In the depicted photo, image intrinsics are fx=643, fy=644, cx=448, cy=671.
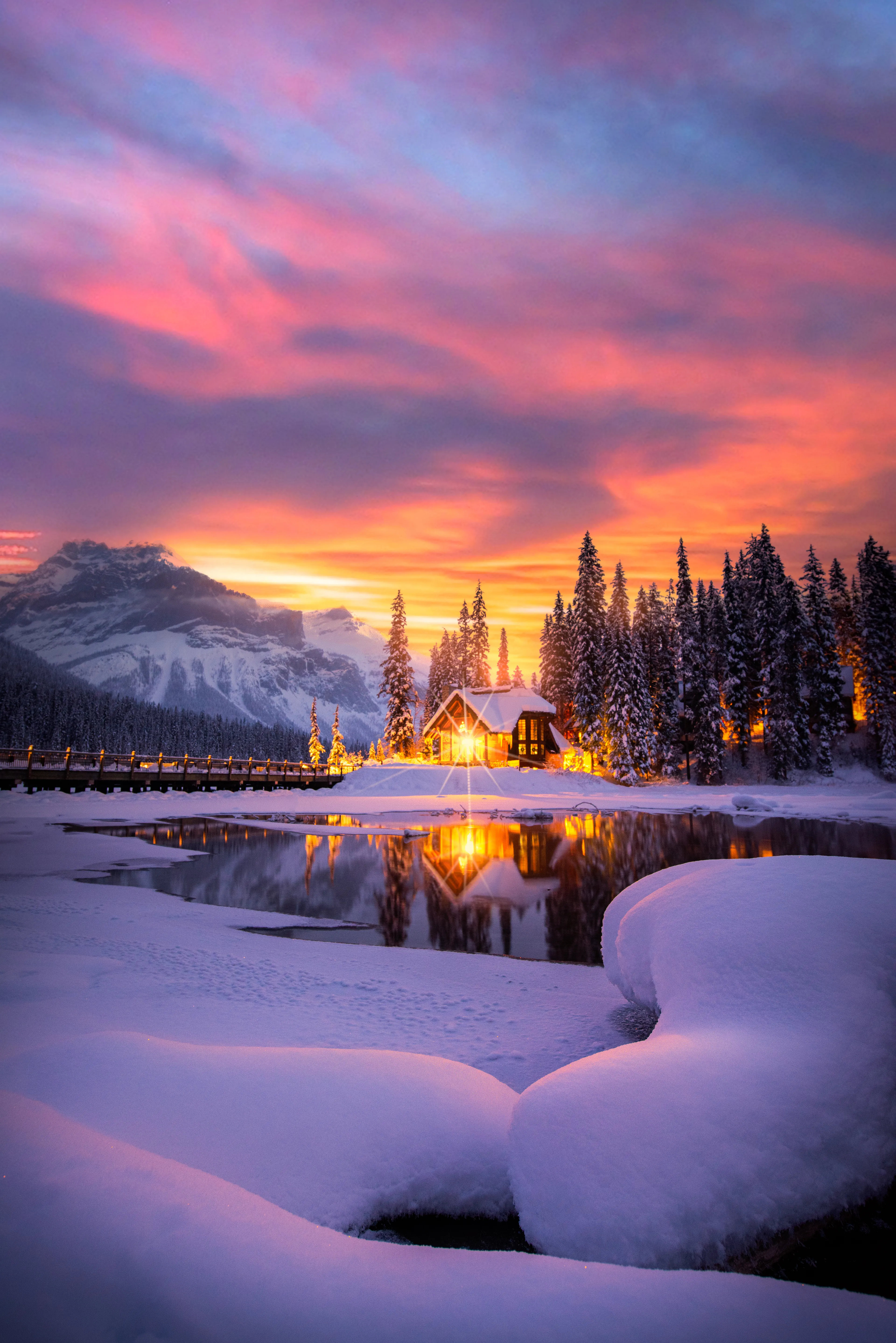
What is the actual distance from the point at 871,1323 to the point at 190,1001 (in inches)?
220

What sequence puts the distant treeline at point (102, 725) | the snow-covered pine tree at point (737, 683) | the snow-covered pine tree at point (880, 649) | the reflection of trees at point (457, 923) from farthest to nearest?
1. the distant treeline at point (102, 725)
2. the snow-covered pine tree at point (737, 683)
3. the snow-covered pine tree at point (880, 649)
4. the reflection of trees at point (457, 923)

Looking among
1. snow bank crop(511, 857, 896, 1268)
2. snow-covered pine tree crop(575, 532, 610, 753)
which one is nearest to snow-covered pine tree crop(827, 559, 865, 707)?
snow-covered pine tree crop(575, 532, 610, 753)

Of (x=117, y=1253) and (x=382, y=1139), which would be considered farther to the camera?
(x=382, y=1139)

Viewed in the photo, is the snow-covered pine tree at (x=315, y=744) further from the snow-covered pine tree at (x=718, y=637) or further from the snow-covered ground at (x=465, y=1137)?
the snow-covered ground at (x=465, y=1137)

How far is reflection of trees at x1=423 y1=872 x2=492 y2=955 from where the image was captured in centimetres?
914

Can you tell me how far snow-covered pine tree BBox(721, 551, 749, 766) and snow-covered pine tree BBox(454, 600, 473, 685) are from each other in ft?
93.7

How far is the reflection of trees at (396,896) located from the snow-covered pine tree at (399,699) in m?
39.2

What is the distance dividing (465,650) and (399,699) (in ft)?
55.7

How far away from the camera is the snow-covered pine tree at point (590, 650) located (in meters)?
50.8

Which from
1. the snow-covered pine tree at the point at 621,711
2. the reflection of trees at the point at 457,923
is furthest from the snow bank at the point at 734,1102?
the snow-covered pine tree at the point at 621,711

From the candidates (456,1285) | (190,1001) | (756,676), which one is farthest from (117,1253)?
(756,676)

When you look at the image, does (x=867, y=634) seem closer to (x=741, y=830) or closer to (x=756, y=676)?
(x=756, y=676)

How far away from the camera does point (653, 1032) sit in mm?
4312

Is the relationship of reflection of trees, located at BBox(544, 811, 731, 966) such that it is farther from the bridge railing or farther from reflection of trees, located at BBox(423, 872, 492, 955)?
the bridge railing
